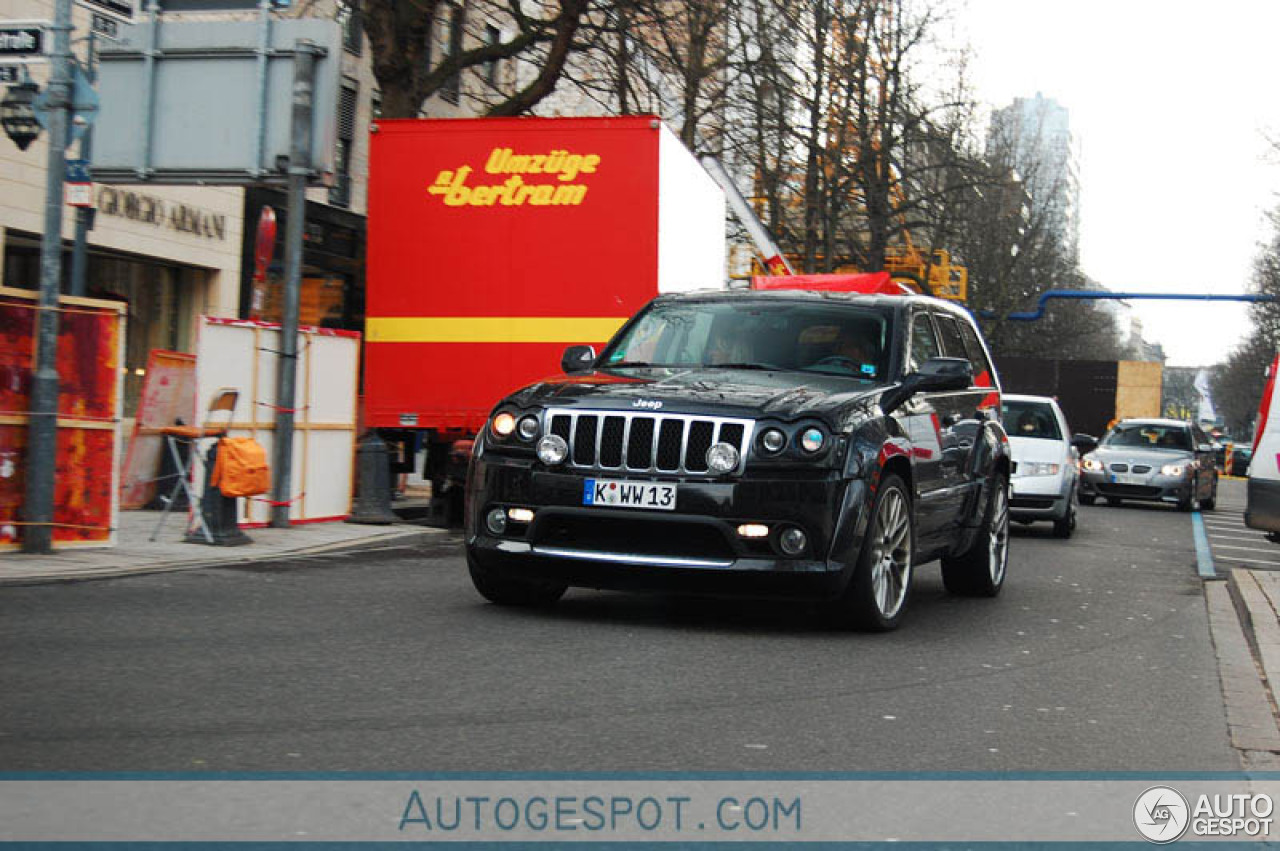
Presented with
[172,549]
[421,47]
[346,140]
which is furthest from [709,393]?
[346,140]

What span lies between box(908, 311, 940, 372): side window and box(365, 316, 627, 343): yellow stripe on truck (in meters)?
4.21

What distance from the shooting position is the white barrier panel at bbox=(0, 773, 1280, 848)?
13.6ft

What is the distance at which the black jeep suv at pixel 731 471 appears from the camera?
7.79 m

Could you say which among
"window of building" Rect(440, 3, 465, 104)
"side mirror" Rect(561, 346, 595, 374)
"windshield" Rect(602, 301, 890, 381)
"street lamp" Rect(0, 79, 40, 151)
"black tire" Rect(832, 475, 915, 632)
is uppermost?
"window of building" Rect(440, 3, 465, 104)

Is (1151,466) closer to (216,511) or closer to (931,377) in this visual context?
(216,511)

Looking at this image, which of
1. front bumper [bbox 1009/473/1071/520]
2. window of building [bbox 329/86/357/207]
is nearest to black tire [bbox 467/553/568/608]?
front bumper [bbox 1009/473/1071/520]

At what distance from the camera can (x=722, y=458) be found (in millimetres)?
7770

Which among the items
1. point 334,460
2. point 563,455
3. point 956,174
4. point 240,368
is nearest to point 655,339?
point 563,455

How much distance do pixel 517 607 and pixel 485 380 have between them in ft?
18.4

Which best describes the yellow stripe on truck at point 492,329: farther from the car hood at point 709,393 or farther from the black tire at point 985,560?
the car hood at point 709,393

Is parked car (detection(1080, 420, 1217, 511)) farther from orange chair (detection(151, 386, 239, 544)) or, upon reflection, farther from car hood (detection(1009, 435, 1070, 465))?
orange chair (detection(151, 386, 239, 544))

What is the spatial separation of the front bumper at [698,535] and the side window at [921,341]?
5.49ft

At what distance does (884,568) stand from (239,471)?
527 cm

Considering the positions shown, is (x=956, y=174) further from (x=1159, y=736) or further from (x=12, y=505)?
(x=1159, y=736)
